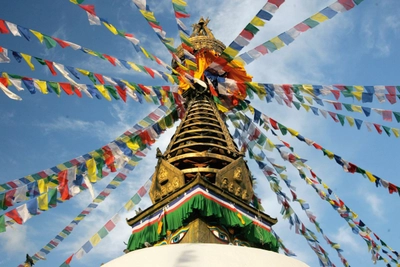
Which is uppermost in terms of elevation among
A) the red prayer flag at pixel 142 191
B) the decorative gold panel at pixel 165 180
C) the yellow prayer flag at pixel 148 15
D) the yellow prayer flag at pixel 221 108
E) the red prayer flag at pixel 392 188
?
the yellow prayer flag at pixel 148 15

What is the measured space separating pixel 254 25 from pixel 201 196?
143 inches

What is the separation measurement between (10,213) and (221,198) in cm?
377

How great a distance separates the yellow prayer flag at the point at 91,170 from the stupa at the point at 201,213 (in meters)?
1.18

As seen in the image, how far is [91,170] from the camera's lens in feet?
26.9

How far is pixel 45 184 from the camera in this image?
7.01 m

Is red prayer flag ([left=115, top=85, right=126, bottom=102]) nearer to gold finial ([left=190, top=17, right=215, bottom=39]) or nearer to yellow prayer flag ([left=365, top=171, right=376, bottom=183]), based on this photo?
yellow prayer flag ([left=365, top=171, right=376, bottom=183])

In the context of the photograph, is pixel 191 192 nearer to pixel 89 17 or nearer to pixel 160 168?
pixel 160 168

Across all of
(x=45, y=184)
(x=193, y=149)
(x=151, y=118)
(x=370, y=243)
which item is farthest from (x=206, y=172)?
(x=370, y=243)

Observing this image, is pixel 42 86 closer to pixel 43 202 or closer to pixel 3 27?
pixel 3 27

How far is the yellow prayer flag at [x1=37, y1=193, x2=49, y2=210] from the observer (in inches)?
245

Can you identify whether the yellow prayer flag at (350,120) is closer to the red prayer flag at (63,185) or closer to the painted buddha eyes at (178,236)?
the painted buddha eyes at (178,236)

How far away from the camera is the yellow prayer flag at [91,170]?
26.7 ft

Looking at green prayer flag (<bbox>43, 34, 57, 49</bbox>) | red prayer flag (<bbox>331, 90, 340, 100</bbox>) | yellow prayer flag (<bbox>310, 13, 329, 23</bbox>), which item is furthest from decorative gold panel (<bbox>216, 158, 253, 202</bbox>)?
green prayer flag (<bbox>43, 34, 57, 49</bbox>)

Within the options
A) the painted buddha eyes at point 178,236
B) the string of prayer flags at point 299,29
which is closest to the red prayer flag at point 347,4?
the string of prayer flags at point 299,29
